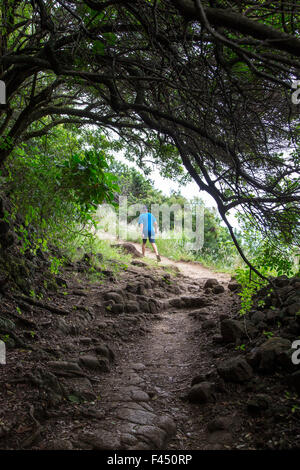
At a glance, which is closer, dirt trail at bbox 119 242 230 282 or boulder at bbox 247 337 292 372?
boulder at bbox 247 337 292 372

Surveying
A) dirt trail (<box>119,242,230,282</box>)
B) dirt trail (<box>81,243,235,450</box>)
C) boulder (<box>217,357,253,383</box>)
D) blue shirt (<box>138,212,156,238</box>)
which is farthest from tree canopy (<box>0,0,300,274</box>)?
blue shirt (<box>138,212,156,238</box>)

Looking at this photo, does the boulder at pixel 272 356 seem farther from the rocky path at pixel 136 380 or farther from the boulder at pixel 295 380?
the boulder at pixel 295 380

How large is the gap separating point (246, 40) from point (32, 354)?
11.3ft

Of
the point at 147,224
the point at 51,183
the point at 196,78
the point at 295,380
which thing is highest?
the point at 196,78

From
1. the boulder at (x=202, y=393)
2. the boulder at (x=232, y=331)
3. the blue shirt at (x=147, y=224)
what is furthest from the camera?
the blue shirt at (x=147, y=224)

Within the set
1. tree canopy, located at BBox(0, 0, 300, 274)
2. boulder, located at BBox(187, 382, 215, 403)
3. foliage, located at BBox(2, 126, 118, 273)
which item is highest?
tree canopy, located at BBox(0, 0, 300, 274)

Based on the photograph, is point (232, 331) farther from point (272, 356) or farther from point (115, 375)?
point (115, 375)

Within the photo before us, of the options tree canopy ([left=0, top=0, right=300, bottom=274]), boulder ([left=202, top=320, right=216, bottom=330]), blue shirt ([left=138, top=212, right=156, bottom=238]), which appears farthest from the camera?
blue shirt ([left=138, top=212, right=156, bottom=238])

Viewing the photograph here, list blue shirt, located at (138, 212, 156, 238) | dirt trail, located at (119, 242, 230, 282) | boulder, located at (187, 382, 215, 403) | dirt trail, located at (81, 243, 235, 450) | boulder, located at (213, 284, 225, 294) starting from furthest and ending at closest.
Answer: blue shirt, located at (138, 212, 156, 238), dirt trail, located at (119, 242, 230, 282), boulder, located at (213, 284, 225, 294), boulder, located at (187, 382, 215, 403), dirt trail, located at (81, 243, 235, 450)

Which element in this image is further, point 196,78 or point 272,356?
point 196,78

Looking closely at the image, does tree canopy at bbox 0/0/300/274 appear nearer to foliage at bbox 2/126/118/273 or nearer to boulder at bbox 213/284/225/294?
foliage at bbox 2/126/118/273

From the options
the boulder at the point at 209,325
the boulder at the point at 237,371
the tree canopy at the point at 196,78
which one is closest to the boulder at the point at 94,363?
the boulder at the point at 237,371

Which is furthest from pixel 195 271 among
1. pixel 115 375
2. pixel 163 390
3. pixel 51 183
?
pixel 51 183

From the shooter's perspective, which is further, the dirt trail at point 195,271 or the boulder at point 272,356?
the dirt trail at point 195,271
